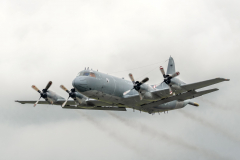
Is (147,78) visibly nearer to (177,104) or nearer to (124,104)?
(124,104)

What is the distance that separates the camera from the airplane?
40594 millimetres

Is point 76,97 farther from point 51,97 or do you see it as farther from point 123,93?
point 123,93

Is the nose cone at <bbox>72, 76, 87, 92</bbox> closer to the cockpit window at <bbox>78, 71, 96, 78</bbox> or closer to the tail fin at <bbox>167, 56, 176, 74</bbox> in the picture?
the cockpit window at <bbox>78, 71, 96, 78</bbox>

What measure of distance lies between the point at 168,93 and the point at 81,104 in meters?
11.9

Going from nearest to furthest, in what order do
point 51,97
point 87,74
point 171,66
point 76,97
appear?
point 87,74 → point 76,97 → point 51,97 → point 171,66

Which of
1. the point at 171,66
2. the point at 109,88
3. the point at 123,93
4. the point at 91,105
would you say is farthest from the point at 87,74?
the point at 171,66

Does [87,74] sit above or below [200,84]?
above

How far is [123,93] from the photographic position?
43.2 m

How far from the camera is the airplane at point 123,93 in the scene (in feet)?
133

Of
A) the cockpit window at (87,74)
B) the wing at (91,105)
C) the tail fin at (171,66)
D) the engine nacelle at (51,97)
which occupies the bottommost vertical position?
the wing at (91,105)

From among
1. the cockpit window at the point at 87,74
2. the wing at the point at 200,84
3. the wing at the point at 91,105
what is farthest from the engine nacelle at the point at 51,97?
the wing at the point at 200,84

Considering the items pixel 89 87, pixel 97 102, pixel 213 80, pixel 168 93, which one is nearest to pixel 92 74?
pixel 89 87

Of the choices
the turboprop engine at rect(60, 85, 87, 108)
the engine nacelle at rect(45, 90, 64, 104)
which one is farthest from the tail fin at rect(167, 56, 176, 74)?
the engine nacelle at rect(45, 90, 64, 104)

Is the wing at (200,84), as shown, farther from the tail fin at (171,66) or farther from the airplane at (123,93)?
the tail fin at (171,66)
